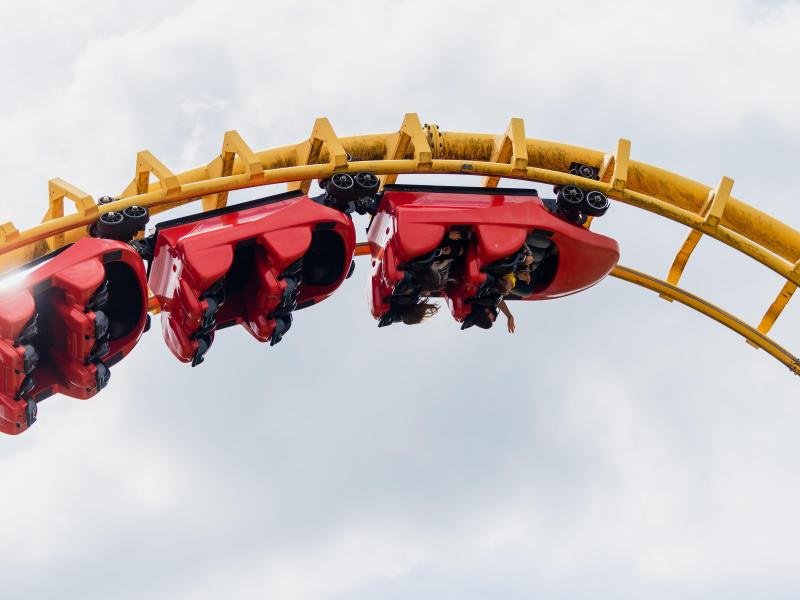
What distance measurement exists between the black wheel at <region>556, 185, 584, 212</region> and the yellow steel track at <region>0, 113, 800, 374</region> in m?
0.05

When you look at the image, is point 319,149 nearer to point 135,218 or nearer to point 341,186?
point 341,186

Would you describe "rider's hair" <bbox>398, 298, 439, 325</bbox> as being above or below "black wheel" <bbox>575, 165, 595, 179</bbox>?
below

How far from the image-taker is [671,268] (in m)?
13.5

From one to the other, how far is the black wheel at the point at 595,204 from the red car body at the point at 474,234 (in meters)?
0.14

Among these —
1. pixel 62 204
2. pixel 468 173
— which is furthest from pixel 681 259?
pixel 62 204

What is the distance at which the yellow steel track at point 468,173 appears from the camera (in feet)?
38.5

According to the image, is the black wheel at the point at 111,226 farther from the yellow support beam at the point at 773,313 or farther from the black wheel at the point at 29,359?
the yellow support beam at the point at 773,313

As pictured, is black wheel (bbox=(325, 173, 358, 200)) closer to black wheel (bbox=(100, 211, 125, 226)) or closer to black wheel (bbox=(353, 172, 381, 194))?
black wheel (bbox=(353, 172, 381, 194))

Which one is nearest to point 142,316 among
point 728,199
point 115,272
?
point 115,272

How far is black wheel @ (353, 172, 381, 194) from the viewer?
12.2 meters

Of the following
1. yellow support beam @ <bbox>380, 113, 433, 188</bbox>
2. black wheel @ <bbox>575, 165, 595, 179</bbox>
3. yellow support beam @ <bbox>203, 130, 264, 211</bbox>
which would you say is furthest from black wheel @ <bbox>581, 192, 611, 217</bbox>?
yellow support beam @ <bbox>203, 130, 264, 211</bbox>

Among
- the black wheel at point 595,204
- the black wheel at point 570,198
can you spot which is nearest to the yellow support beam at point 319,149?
the black wheel at point 570,198

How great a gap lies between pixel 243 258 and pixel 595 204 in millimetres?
2657

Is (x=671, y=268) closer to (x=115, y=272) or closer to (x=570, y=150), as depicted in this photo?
(x=570, y=150)
